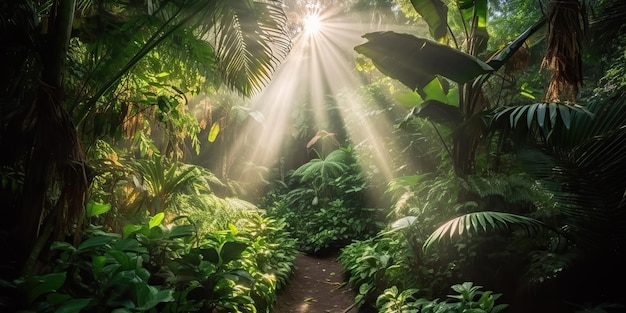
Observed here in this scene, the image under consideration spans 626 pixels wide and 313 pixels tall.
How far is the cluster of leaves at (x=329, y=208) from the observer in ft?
25.7

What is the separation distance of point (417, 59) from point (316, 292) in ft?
12.1

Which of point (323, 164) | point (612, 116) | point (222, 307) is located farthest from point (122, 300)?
point (323, 164)

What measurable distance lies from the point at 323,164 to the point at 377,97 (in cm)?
234

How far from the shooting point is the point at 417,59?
144 inches

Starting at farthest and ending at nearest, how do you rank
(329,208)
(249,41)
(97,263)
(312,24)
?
1. (312,24)
2. (329,208)
3. (249,41)
4. (97,263)

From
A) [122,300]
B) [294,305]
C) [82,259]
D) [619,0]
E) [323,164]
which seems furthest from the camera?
[323,164]

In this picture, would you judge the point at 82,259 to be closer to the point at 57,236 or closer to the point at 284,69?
the point at 57,236

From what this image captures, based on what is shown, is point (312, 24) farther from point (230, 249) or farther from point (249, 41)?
point (230, 249)

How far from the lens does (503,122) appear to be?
11.3ft

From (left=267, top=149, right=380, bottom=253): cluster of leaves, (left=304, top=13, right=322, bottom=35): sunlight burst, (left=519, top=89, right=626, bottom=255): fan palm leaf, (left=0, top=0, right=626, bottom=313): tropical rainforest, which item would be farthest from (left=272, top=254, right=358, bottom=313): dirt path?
(left=304, top=13, right=322, bottom=35): sunlight burst

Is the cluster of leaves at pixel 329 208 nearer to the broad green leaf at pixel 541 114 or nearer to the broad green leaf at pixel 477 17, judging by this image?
the broad green leaf at pixel 477 17

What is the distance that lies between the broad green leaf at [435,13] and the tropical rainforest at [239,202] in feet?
0.06

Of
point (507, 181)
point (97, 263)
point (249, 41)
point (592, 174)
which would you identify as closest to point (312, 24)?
point (249, 41)

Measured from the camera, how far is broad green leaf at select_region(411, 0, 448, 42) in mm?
4320
